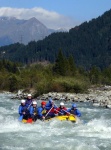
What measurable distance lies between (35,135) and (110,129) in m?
4.67

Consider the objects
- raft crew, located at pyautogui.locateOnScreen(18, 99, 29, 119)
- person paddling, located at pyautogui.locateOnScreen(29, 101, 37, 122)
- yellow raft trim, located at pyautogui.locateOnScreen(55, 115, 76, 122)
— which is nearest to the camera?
yellow raft trim, located at pyautogui.locateOnScreen(55, 115, 76, 122)

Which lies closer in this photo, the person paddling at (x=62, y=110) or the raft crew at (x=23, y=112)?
the raft crew at (x=23, y=112)

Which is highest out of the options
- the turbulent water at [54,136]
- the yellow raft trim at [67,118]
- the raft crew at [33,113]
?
the raft crew at [33,113]

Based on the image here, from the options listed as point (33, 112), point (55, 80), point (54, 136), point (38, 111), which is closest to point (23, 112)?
point (33, 112)

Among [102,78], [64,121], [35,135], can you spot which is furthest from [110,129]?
[102,78]

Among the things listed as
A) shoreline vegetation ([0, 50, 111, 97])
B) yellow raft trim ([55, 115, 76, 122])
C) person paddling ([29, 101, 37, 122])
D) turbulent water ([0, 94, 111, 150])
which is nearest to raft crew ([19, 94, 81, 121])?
person paddling ([29, 101, 37, 122])

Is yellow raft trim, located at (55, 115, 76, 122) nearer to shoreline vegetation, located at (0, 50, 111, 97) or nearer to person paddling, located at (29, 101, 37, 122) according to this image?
person paddling, located at (29, 101, 37, 122)

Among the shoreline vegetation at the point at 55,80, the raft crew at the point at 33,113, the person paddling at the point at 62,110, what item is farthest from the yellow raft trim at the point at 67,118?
the shoreline vegetation at the point at 55,80

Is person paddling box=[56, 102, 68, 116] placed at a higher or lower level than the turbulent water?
higher

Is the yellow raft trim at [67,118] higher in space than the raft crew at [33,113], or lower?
lower

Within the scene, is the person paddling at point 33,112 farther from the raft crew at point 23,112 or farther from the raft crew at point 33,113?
the raft crew at point 23,112

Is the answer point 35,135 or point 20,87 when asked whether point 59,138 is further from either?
point 20,87

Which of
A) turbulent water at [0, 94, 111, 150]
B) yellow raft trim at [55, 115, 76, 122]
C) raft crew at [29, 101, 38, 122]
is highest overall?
raft crew at [29, 101, 38, 122]

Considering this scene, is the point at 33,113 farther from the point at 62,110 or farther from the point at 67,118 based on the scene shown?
the point at 67,118
